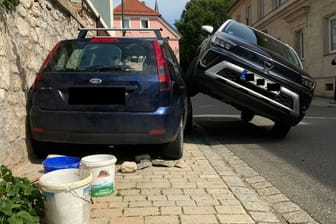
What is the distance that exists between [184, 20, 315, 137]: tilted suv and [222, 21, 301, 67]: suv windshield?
0.48 m

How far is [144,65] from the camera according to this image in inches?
205

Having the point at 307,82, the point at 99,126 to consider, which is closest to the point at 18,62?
the point at 99,126

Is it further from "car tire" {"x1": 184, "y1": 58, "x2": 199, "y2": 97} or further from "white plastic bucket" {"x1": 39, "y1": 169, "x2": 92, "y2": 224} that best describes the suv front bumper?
"white plastic bucket" {"x1": 39, "y1": 169, "x2": 92, "y2": 224}

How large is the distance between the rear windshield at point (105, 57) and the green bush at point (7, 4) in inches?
31.7

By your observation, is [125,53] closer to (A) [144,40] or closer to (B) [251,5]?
(A) [144,40]

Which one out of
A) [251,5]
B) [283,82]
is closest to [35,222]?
[283,82]

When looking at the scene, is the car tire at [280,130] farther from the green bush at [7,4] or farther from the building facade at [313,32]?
the building facade at [313,32]

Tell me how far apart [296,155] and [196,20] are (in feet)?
194

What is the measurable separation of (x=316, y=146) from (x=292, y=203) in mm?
3226

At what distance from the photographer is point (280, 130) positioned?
780 centimetres

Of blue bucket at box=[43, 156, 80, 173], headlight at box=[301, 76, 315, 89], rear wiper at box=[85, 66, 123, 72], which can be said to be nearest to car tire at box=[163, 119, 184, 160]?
rear wiper at box=[85, 66, 123, 72]

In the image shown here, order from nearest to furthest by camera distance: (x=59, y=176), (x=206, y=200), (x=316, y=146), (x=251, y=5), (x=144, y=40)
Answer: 1. (x=59, y=176)
2. (x=206, y=200)
3. (x=144, y=40)
4. (x=316, y=146)
5. (x=251, y=5)

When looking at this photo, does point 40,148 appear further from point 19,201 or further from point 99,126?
point 19,201

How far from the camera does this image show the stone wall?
15.0 ft
